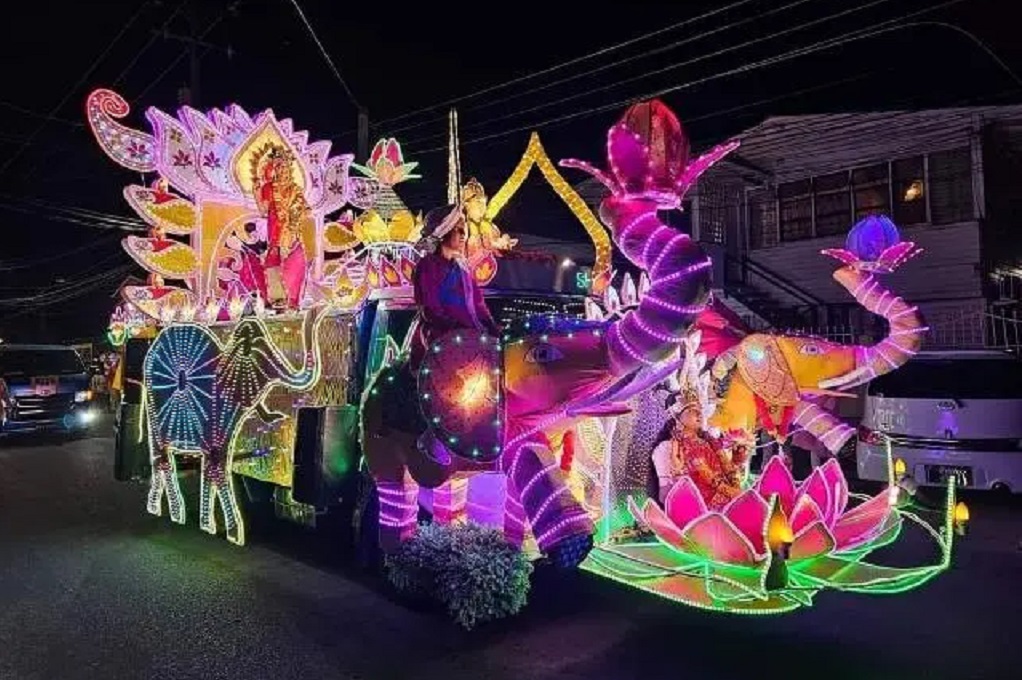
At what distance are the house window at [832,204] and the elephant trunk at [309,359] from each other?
14.1 metres

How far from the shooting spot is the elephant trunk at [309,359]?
6875mm

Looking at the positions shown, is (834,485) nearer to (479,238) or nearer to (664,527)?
(664,527)

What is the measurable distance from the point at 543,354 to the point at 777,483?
204 centimetres

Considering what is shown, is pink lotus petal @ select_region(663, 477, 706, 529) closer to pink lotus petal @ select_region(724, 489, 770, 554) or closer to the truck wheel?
pink lotus petal @ select_region(724, 489, 770, 554)

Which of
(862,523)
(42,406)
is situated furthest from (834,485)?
(42,406)

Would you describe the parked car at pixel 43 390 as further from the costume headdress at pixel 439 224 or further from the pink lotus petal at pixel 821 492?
the pink lotus petal at pixel 821 492

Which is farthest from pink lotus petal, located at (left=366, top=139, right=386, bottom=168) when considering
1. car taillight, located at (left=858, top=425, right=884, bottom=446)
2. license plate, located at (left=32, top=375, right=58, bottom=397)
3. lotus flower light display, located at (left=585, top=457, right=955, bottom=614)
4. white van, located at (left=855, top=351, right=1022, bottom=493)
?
license plate, located at (left=32, top=375, right=58, bottom=397)

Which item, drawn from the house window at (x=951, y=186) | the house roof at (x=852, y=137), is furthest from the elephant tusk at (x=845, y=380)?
the house window at (x=951, y=186)

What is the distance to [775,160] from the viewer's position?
1873 centimetres

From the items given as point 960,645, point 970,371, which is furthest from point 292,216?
point 970,371

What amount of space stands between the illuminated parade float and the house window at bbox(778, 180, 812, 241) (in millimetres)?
11852

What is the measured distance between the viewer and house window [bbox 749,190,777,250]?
19.4 m

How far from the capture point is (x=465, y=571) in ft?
17.7

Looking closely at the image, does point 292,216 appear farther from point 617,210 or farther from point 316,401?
point 617,210
